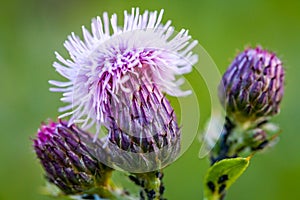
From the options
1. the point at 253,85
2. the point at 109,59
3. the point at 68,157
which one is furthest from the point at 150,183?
the point at 253,85

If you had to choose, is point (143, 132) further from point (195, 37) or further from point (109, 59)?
point (195, 37)

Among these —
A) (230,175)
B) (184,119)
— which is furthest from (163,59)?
(230,175)

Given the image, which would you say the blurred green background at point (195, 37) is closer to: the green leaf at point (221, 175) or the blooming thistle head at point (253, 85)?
the blooming thistle head at point (253, 85)

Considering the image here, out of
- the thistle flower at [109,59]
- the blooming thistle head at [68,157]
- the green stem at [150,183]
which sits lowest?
the green stem at [150,183]

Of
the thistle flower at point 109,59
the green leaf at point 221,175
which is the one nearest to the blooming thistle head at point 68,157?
the thistle flower at point 109,59

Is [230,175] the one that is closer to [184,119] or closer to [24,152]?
[184,119]

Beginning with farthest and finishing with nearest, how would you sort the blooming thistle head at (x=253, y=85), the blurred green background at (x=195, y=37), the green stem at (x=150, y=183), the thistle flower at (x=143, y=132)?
1. the blurred green background at (x=195, y=37)
2. the blooming thistle head at (x=253, y=85)
3. the green stem at (x=150, y=183)
4. the thistle flower at (x=143, y=132)
